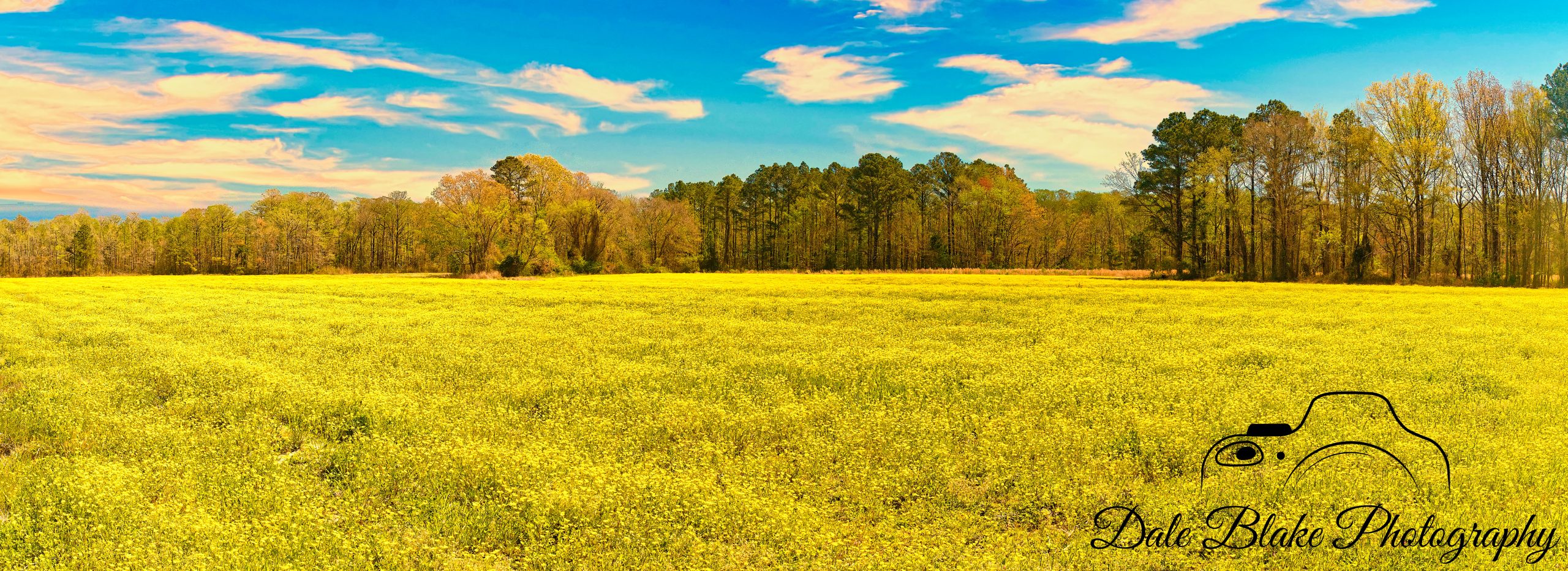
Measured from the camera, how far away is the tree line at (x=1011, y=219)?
5003 centimetres

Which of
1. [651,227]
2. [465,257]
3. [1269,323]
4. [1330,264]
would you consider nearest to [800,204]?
[651,227]

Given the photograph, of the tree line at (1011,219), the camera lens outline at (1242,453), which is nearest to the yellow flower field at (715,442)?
the camera lens outline at (1242,453)

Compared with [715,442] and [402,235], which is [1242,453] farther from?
[402,235]

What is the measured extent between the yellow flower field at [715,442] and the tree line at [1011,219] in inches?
1750

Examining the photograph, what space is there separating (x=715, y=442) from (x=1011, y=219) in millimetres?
93672

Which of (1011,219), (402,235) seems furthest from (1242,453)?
(402,235)

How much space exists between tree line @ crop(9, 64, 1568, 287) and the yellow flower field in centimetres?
4445

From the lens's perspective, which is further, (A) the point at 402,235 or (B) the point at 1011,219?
(A) the point at 402,235

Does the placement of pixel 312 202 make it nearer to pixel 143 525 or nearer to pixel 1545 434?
pixel 143 525

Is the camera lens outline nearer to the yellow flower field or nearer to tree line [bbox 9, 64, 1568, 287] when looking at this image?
the yellow flower field

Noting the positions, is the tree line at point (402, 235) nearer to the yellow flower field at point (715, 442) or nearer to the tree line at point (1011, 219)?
the tree line at point (1011, 219)

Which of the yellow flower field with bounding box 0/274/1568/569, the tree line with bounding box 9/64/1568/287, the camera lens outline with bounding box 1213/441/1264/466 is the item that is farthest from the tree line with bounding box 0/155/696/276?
the camera lens outline with bounding box 1213/441/1264/466

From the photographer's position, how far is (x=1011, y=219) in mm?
95562

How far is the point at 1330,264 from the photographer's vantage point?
60.2m
